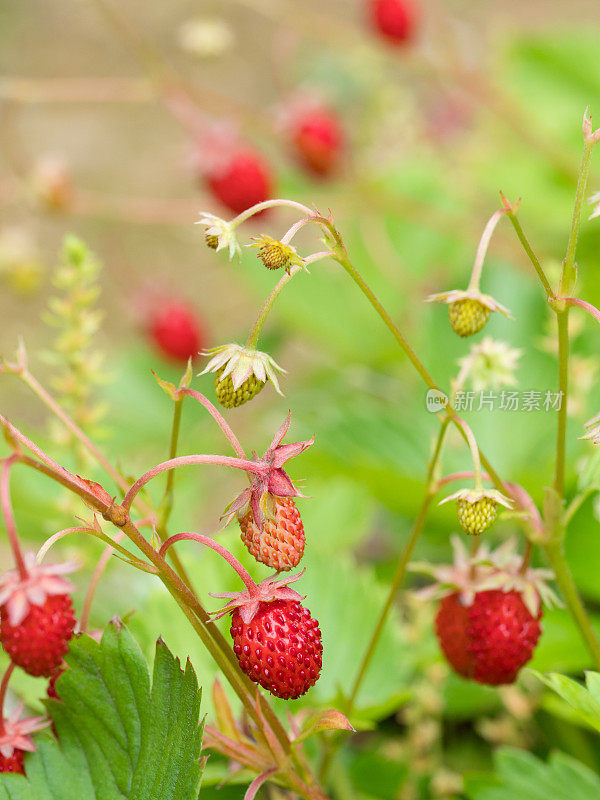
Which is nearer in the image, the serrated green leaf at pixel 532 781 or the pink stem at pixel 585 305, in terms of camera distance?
the pink stem at pixel 585 305

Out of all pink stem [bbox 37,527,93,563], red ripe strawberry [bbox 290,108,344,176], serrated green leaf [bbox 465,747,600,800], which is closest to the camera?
pink stem [bbox 37,527,93,563]

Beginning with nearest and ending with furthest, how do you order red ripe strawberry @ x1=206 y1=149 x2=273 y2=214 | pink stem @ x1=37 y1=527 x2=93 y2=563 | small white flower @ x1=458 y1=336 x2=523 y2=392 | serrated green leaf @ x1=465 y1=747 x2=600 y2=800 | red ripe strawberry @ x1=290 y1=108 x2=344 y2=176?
pink stem @ x1=37 y1=527 x2=93 y2=563 → small white flower @ x1=458 y1=336 x2=523 y2=392 → serrated green leaf @ x1=465 y1=747 x2=600 y2=800 → red ripe strawberry @ x1=206 y1=149 x2=273 y2=214 → red ripe strawberry @ x1=290 y1=108 x2=344 y2=176

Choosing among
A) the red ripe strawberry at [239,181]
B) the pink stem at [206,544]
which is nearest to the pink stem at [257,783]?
the pink stem at [206,544]

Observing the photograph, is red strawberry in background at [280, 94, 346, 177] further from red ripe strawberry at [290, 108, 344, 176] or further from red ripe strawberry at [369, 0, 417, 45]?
red ripe strawberry at [369, 0, 417, 45]

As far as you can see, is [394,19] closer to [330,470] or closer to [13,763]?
[330,470]

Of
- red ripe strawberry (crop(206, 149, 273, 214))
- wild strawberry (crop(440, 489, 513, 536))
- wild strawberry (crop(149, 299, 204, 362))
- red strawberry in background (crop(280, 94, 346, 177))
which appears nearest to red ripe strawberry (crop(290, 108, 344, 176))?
red strawberry in background (crop(280, 94, 346, 177))

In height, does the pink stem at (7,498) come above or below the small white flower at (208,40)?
below

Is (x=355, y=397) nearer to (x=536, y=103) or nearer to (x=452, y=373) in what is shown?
(x=452, y=373)

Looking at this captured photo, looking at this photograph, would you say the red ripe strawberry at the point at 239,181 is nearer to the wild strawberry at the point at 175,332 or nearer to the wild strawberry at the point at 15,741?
the wild strawberry at the point at 175,332
